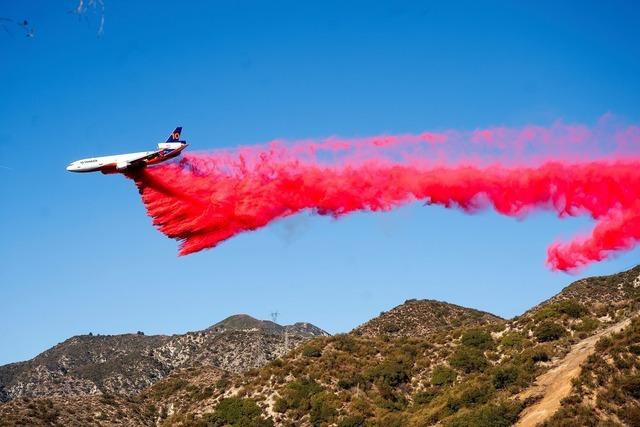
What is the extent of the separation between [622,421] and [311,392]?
34670mm

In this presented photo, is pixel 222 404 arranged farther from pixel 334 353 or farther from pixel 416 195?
pixel 416 195

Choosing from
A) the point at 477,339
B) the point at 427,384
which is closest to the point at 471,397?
the point at 427,384

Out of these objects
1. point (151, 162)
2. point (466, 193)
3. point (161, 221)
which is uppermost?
point (151, 162)

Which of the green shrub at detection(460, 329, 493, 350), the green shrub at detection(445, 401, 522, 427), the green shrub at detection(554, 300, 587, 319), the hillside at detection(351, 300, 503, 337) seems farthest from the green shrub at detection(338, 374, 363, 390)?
the hillside at detection(351, 300, 503, 337)

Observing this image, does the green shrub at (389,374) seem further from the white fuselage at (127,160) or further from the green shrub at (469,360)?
the white fuselage at (127,160)

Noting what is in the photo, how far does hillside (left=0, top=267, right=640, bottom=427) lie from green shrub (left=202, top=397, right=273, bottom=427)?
0.42 ft

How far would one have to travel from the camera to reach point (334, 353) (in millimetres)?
82750

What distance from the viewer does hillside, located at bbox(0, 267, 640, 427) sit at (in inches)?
2010

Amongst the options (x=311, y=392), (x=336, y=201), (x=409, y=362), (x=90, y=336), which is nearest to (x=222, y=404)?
(x=311, y=392)

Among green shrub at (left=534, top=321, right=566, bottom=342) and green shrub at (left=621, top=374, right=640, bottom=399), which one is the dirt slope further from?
green shrub at (left=534, top=321, right=566, bottom=342)

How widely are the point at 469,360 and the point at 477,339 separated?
4.82 m

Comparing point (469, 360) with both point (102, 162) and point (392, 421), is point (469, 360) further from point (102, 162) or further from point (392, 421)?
point (102, 162)

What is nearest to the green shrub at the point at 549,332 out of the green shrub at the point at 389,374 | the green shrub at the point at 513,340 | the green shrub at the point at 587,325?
the green shrub at the point at 587,325

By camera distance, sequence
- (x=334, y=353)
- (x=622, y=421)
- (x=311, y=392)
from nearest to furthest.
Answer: (x=622, y=421)
(x=311, y=392)
(x=334, y=353)
